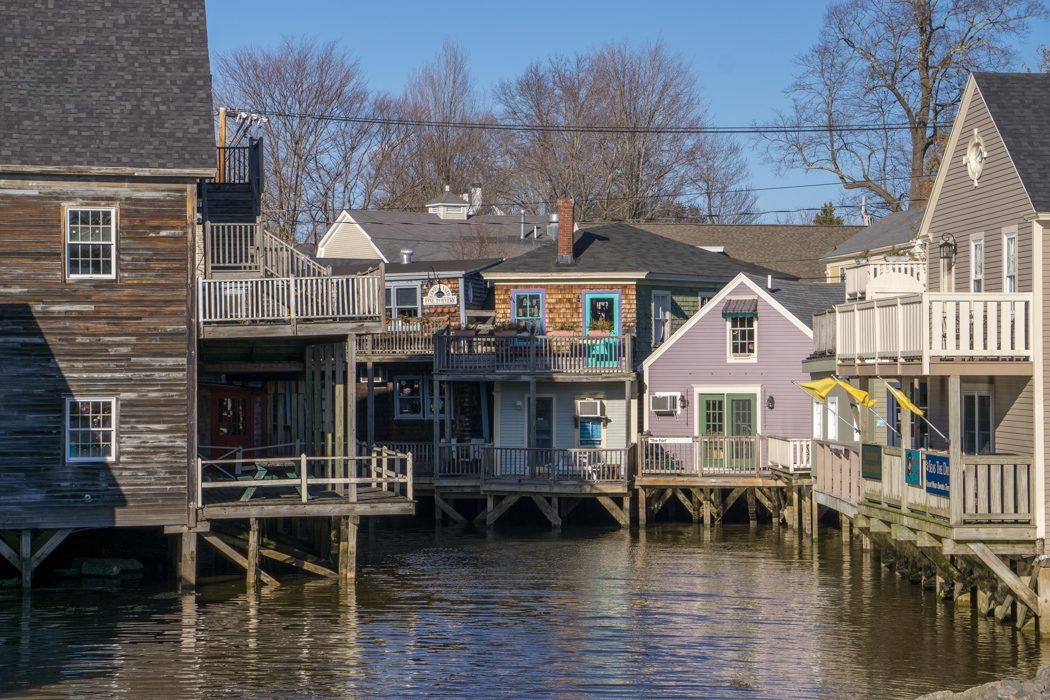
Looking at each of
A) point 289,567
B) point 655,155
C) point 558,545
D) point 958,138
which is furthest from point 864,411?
point 655,155

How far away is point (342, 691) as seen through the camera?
2008 cm

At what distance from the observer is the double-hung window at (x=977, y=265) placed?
84.2 feet

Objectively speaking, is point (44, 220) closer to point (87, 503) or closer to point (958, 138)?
point (87, 503)

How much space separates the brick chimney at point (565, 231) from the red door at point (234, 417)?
40.2ft

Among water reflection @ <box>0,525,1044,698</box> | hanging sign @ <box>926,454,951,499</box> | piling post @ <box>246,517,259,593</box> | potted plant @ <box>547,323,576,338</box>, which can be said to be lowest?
water reflection @ <box>0,525,1044,698</box>

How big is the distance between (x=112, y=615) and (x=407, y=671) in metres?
6.98

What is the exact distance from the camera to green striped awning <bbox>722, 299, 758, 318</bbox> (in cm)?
3962

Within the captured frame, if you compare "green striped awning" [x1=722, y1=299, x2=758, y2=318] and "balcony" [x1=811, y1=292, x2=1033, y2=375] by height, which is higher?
"green striped awning" [x1=722, y1=299, x2=758, y2=318]

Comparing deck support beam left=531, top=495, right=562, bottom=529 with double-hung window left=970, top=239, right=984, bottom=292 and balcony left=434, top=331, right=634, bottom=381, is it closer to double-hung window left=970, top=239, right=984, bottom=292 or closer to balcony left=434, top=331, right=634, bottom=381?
balcony left=434, top=331, right=634, bottom=381

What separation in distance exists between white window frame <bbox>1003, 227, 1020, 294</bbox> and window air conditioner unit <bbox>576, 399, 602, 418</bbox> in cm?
1818

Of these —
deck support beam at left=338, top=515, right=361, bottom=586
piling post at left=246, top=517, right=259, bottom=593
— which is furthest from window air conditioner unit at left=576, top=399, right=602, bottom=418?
piling post at left=246, top=517, right=259, bottom=593

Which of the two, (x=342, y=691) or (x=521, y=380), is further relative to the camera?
(x=521, y=380)

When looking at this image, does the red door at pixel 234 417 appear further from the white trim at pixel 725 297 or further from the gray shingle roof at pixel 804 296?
the gray shingle roof at pixel 804 296

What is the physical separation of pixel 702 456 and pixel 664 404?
107 inches
